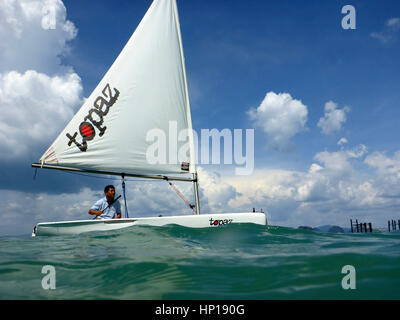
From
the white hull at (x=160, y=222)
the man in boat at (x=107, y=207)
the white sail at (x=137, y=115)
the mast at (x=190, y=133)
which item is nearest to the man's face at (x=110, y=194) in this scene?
the man in boat at (x=107, y=207)

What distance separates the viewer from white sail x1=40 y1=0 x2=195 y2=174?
9.67 m

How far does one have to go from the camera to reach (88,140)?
9.66m

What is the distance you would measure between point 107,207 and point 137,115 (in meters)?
3.46

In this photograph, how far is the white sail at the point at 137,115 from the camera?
381 inches

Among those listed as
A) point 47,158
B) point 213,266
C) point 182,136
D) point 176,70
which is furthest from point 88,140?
point 213,266

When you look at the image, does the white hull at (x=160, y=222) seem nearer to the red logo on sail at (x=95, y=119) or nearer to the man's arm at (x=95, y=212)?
the man's arm at (x=95, y=212)

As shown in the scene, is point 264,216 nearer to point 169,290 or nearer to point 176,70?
point 169,290

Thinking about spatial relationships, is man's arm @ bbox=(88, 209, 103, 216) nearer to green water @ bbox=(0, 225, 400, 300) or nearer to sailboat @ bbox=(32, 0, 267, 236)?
sailboat @ bbox=(32, 0, 267, 236)

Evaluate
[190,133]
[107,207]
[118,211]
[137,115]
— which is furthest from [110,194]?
[190,133]

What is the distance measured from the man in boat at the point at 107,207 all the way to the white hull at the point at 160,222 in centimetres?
68

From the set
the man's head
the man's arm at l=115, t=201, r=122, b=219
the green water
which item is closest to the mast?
the man's arm at l=115, t=201, r=122, b=219

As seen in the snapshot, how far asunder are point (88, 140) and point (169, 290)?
7.99 m

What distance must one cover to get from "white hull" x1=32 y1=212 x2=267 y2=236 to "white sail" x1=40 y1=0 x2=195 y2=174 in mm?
2167

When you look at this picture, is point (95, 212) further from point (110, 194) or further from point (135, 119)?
point (135, 119)
